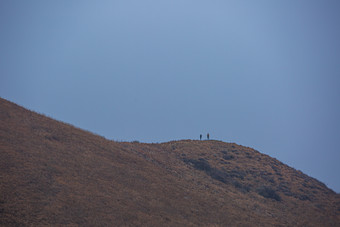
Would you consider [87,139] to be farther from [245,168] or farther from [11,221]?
[245,168]

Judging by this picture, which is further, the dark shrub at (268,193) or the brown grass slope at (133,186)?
the dark shrub at (268,193)

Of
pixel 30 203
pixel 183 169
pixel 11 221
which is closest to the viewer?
pixel 11 221

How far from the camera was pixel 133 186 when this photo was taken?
71.8ft

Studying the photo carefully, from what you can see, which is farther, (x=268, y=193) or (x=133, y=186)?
(x=268, y=193)

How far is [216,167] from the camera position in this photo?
35500 mm

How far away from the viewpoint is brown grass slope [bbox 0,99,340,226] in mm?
15977

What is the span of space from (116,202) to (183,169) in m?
14.4

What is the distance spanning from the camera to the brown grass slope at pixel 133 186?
15977 mm

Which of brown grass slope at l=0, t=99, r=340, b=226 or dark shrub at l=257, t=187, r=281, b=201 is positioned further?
dark shrub at l=257, t=187, r=281, b=201

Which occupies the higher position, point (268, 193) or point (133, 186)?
Result: point (268, 193)

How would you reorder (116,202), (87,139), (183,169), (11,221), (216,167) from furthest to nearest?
(216,167) < (183,169) < (87,139) < (116,202) < (11,221)

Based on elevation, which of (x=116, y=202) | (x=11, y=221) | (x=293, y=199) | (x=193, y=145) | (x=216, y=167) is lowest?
(x=11, y=221)

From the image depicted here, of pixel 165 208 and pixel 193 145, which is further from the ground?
pixel 193 145

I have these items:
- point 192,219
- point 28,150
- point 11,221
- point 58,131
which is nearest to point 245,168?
point 192,219
